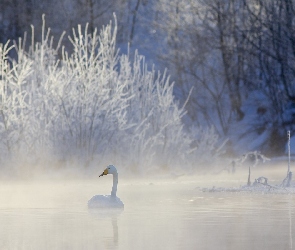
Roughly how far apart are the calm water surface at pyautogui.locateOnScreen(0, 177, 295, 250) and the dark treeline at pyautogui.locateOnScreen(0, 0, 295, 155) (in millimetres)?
16690

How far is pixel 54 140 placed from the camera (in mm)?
24938

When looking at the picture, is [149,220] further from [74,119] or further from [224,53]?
[224,53]

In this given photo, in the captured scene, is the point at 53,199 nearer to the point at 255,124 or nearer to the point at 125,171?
the point at 125,171

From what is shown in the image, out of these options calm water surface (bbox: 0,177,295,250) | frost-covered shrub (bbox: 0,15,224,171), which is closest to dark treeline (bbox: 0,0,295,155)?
frost-covered shrub (bbox: 0,15,224,171)

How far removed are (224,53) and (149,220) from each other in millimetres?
25451

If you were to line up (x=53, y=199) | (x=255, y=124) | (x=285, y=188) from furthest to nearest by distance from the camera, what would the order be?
(x=255, y=124), (x=285, y=188), (x=53, y=199)

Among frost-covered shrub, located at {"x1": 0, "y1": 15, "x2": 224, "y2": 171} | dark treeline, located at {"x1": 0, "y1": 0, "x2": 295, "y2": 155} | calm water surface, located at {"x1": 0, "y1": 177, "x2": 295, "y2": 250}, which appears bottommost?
calm water surface, located at {"x1": 0, "y1": 177, "x2": 295, "y2": 250}

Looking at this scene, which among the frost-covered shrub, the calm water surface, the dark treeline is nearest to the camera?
the calm water surface

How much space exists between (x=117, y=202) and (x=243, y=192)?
4172 millimetres

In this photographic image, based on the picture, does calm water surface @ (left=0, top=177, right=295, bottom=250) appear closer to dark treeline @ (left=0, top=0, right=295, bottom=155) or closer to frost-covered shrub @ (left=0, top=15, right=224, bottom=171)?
frost-covered shrub @ (left=0, top=15, right=224, bottom=171)

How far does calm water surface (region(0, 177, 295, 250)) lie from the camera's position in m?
12.2

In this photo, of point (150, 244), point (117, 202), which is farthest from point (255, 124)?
point (150, 244)

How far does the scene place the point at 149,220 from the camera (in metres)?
14.8

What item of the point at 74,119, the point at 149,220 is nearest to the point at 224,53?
the point at 74,119
